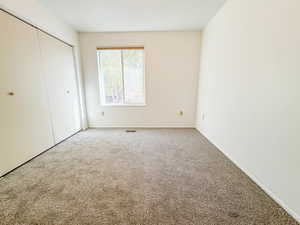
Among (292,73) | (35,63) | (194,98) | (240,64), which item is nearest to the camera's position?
(292,73)

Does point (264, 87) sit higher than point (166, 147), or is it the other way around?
point (264, 87)

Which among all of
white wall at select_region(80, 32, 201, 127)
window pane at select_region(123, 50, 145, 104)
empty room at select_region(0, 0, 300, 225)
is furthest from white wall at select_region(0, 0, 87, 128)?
window pane at select_region(123, 50, 145, 104)

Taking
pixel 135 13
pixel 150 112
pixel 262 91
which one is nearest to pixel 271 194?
pixel 262 91

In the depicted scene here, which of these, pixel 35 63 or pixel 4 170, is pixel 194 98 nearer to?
pixel 35 63

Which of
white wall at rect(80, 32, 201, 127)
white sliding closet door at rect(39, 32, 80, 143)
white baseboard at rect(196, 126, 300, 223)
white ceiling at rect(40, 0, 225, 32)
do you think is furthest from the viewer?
white wall at rect(80, 32, 201, 127)

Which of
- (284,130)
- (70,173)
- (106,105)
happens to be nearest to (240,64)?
(284,130)

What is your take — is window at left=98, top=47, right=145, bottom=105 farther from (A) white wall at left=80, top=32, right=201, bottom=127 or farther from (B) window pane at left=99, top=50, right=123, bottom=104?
(A) white wall at left=80, top=32, right=201, bottom=127

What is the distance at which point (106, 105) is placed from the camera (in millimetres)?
3660

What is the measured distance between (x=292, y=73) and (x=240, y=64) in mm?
762

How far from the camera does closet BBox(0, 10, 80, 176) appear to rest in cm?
173

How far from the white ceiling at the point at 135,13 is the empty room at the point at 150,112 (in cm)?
3

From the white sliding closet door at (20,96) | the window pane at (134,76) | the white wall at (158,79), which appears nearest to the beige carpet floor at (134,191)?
the white sliding closet door at (20,96)

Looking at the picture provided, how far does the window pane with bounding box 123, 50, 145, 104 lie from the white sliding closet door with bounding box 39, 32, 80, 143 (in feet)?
4.15

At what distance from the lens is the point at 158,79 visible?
11.6 ft
